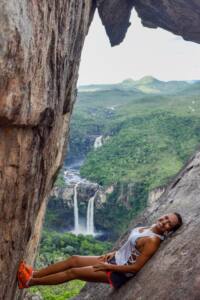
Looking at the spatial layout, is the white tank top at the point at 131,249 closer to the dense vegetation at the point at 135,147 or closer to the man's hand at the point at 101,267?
the man's hand at the point at 101,267

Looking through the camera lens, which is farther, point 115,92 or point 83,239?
point 115,92

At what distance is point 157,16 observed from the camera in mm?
25531

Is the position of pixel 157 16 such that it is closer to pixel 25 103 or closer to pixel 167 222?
pixel 167 222

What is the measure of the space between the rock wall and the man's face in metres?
2.66

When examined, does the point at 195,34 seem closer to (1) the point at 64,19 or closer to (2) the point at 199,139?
(1) the point at 64,19

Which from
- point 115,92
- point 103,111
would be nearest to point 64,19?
point 103,111

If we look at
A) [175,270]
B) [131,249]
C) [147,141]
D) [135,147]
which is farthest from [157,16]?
[135,147]

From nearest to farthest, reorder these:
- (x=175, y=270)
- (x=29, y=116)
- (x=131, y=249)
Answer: (x=175, y=270) < (x=29, y=116) < (x=131, y=249)

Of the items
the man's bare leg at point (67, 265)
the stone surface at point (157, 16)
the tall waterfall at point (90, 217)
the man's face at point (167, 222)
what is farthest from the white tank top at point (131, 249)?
the tall waterfall at point (90, 217)

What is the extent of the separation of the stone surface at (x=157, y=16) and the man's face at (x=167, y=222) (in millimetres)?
15717

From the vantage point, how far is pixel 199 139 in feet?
237

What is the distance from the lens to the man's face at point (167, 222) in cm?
883

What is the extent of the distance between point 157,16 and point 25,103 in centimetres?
1937

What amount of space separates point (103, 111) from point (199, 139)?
2011 inches
